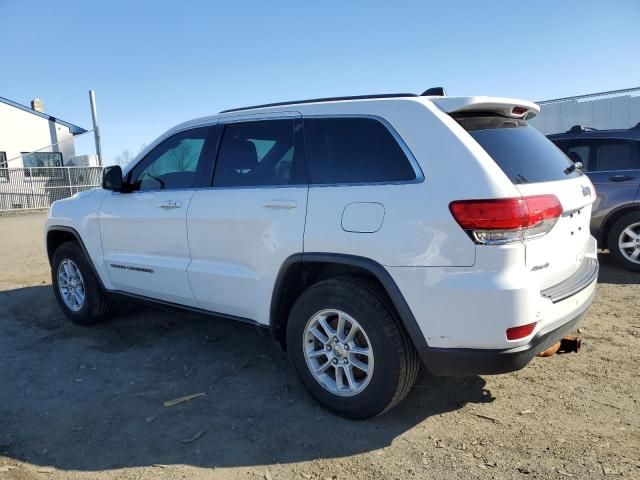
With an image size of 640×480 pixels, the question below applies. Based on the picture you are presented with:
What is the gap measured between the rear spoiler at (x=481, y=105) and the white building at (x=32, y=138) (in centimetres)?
2497

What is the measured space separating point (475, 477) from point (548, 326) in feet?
2.80

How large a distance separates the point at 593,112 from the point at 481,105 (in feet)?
39.2

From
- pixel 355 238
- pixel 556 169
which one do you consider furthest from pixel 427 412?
pixel 556 169

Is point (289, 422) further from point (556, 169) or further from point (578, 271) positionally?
point (556, 169)

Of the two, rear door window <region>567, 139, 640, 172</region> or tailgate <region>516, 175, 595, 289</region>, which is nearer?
tailgate <region>516, 175, 595, 289</region>

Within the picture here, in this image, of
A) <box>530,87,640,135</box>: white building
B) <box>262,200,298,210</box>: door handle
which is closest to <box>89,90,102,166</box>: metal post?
<box>530,87,640,135</box>: white building

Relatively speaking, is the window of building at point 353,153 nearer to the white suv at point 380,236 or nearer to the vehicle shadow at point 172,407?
the white suv at point 380,236

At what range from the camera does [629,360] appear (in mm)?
3742

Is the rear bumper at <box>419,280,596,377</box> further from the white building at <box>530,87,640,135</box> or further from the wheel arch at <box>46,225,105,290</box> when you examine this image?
the white building at <box>530,87,640,135</box>

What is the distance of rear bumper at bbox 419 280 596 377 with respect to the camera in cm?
256

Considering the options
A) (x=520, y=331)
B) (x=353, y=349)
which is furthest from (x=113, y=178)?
(x=520, y=331)

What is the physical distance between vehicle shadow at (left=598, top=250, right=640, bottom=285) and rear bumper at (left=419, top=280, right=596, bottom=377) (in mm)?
3684

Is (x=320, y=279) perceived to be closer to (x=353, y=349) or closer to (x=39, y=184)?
(x=353, y=349)

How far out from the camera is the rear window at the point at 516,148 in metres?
2.74
